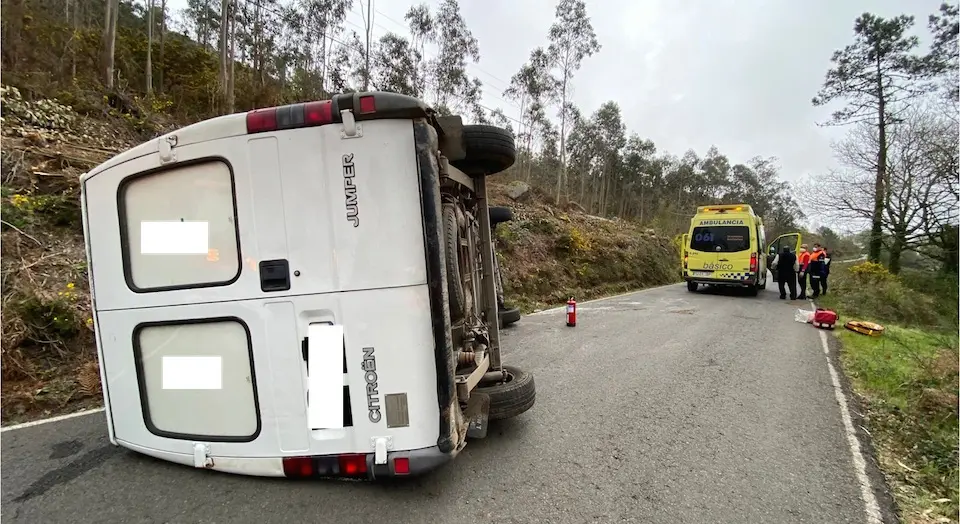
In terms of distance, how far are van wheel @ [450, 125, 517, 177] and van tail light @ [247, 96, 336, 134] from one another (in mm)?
985

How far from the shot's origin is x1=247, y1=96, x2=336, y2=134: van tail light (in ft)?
7.58

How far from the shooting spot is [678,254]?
27.1 m

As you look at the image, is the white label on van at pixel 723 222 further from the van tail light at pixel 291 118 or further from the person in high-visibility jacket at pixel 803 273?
the van tail light at pixel 291 118

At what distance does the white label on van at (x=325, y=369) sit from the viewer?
2.33 meters

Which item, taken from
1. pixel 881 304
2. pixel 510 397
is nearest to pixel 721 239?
pixel 881 304

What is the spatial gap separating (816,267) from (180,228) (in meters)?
15.6

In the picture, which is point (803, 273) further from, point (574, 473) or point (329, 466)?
point (329, 466)

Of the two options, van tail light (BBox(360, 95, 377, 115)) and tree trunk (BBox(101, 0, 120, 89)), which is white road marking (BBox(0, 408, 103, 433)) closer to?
van tail light (BBox(360, 95, 377, 115))

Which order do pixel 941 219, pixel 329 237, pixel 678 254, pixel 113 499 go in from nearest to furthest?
pixel 329 237 < pixel 113 499 < pixel 941 219 < pixel 678 254

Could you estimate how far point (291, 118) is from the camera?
7.59ft

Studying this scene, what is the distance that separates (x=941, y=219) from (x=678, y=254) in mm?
11596

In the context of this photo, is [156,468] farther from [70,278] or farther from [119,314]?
[70,278]

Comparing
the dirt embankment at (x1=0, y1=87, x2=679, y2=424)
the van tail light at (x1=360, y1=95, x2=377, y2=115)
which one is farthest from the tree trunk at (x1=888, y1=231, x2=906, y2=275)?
the van tail light at (x1=360, y1=95, x2=377, y2=115)

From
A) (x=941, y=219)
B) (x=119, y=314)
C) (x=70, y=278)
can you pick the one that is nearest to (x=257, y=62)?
(x=70, y=278)
